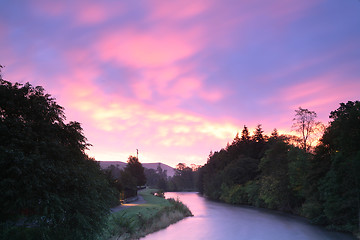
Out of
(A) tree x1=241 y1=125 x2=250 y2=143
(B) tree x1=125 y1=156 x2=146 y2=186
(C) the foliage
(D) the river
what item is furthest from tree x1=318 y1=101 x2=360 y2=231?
(A) tree x1=241 y1=125 x2=250 y2=143

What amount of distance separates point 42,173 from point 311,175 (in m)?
30.2

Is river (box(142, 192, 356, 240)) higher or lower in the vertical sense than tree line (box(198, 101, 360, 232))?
lower

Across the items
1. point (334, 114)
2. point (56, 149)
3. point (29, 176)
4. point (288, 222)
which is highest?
point (334, 114)

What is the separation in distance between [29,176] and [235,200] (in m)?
60.8

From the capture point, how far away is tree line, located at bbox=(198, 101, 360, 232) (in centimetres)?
2573

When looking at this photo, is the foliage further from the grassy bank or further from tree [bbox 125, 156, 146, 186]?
tree [bbox 125, 156, 146, 186]

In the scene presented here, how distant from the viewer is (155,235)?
26062 millimetres

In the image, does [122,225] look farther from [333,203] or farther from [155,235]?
[333,203]

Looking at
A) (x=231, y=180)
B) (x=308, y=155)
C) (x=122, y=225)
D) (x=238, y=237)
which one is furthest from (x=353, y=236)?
(x=231, y=180)

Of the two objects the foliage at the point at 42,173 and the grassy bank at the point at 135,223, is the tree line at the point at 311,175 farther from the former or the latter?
the foliage at the point at 42,173

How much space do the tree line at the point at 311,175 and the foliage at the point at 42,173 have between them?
21.9 meters

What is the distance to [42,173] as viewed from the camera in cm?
1024

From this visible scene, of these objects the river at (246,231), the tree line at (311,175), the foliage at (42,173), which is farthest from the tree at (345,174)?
the foliage at (42,173)

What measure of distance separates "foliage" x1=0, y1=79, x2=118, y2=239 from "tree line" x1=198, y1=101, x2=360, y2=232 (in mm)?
21872
